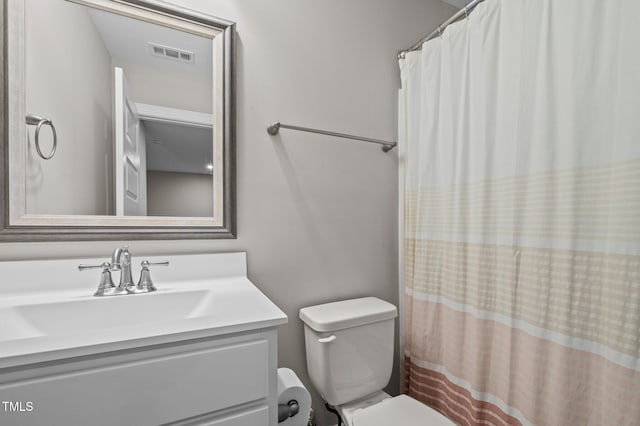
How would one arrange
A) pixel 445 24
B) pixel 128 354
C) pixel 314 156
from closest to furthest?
pixel 128 354
pixel 445 24
pixel 314 156

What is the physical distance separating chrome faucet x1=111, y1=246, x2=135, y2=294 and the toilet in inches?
25.9

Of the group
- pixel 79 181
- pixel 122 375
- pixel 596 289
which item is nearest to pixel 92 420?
pixel 122 375

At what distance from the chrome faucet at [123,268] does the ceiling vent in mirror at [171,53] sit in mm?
731

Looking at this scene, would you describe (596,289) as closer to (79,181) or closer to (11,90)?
(79,181)

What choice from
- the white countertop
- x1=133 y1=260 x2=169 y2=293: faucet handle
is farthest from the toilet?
x1=133 y1=260 x2=169 y2=293: faucet handle

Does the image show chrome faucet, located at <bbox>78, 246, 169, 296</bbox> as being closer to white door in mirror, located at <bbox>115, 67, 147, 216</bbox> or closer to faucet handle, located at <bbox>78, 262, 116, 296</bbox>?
faucet handle, located at <bbox>78, 262, 116, 296</bbox>

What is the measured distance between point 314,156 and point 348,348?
844 millimetres

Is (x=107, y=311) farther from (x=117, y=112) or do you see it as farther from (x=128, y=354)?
(x=117, y=112)

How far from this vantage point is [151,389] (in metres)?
0.61

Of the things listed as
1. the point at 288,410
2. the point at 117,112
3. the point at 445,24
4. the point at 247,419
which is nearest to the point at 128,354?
the point at 247,419

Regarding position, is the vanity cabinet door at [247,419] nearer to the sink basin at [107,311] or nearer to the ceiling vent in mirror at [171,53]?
the sink basin at [107,311]

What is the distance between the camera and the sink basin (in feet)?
2.60

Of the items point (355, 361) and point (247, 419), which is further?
point (355, 361)

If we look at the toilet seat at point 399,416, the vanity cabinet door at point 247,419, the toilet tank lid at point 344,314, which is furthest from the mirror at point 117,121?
the toilet seat at point 399,416
